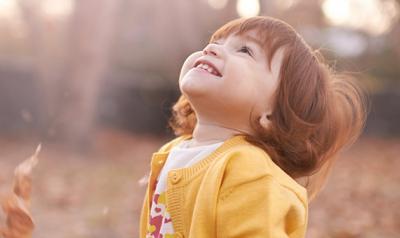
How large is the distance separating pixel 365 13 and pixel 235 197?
41.3 ft

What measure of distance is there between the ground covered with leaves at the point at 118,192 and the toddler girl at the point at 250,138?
77 cm

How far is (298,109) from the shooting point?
1740 millimetres

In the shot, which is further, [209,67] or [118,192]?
[118,192]

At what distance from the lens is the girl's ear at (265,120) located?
173 centimetres

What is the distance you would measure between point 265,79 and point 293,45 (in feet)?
0.43

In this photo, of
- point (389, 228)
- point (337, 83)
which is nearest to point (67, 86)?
point (389, 228)

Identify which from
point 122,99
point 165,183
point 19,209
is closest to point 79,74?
point 122,99

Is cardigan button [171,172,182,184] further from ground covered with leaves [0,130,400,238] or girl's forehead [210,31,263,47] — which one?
ground covered with leaves [0,130,400,238]

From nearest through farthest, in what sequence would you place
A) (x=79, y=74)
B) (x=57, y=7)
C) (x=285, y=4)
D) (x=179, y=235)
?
(x=179, y=235) < (x=79, y=74) < (x=57, y=7) < (x=285, y=4)

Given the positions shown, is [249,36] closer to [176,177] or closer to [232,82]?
[232,82]

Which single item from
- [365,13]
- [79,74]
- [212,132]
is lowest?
[365,13]

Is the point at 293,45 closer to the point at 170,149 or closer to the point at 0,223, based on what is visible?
the point at 170,149

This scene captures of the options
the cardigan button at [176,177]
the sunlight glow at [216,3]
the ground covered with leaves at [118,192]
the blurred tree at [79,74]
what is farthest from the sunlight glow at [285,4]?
the cardigan button at [176,177]

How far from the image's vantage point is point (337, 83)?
1915mm
